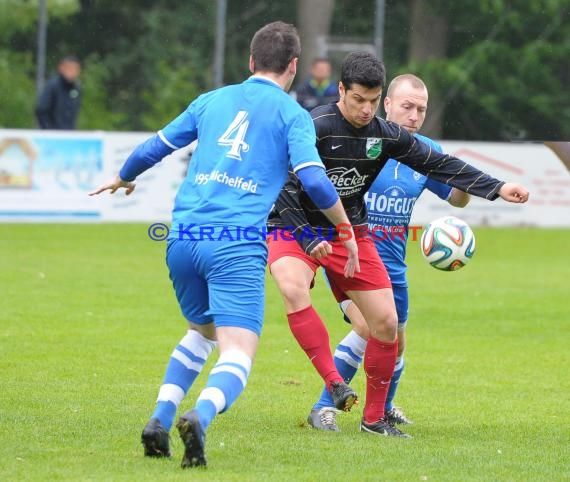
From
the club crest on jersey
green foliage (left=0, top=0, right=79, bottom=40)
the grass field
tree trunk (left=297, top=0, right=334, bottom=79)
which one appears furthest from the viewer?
green foliage (left=0, top=0, right=79, bottom=40)

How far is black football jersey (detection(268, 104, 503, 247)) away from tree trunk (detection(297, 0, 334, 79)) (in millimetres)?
16190

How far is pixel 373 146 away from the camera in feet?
20.4

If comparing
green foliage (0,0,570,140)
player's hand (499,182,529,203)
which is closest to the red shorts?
player's hand (499,182,529,203)

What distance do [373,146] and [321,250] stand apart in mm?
648

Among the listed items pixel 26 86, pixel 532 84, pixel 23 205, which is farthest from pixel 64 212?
pixel 532 84

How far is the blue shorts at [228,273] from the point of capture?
17.0 ft

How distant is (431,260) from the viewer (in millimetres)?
7180

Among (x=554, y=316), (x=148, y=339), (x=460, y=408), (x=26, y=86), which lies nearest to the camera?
(x=460, y=408)

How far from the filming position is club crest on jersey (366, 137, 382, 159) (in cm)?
622

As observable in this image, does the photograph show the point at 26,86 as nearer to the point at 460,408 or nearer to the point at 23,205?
the point at 23,205

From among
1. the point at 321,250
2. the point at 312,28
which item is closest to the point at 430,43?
the point at 312,28

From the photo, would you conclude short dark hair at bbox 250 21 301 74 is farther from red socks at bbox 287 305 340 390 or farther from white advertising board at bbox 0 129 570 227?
white advertising board at bbox 0 129 570 227

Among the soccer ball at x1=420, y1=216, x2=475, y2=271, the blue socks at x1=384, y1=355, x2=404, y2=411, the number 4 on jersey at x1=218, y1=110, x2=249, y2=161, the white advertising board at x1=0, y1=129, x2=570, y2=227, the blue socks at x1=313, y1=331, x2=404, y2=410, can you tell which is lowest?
the white advertising board at x1=0, y1=129, x2=570, y2=227

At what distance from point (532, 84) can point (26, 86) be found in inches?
400
